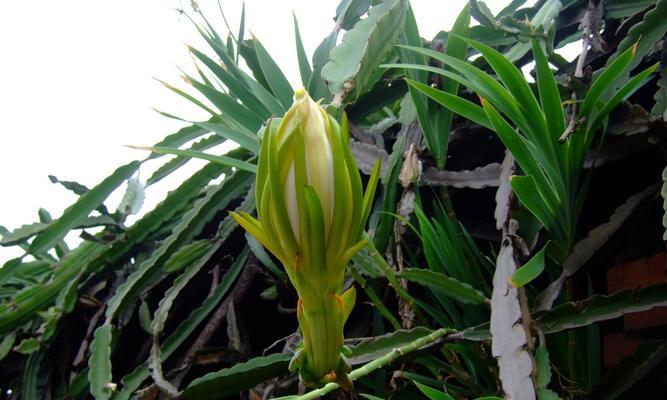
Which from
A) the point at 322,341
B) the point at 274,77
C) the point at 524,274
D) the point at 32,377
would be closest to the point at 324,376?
the point at 322,341

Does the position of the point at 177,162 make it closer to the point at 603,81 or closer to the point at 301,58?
the point at 301,58

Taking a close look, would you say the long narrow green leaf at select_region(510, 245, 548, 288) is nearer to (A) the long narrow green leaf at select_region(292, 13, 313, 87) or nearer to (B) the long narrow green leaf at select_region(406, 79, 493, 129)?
(B) the long narrow green leaf at select_region(406, 79, 493, 129)

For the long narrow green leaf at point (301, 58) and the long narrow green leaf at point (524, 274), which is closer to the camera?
the long narrow green leaf at point (524, 274)

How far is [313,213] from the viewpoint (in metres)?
0.36

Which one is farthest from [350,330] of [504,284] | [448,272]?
[504,284]

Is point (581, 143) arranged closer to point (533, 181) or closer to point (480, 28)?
point (533, 181)

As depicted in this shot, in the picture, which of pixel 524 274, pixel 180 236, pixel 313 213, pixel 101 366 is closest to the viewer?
pixel 313 213

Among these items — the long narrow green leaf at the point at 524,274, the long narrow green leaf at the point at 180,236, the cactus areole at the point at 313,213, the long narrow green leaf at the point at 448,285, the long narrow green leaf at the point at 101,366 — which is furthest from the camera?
the long narrow green leaf at the point at 180,236

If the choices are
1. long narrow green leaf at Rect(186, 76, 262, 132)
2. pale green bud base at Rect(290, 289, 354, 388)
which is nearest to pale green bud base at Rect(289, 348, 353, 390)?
pale green bud base at Rect(290, 289, 354, 388)

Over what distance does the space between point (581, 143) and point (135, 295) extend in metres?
0.68

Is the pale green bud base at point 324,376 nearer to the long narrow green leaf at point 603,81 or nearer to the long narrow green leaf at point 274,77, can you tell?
the long narrow green leaf at point 603,81

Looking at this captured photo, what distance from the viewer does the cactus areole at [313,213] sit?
1.16ft

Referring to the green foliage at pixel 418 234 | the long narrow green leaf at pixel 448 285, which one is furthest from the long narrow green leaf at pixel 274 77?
the long narrow green leaf at pixel 448 285

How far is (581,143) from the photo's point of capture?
65cm
